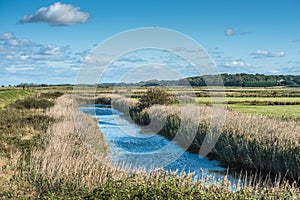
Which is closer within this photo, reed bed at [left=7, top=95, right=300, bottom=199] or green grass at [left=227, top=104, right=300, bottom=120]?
→ reed bed at [left=7, top=95, right=300, bottom=199]

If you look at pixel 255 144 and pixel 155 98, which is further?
pixel 155 98

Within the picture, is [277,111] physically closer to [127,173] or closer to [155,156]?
[155,156]

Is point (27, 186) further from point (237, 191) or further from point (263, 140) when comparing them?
point (263, 140)

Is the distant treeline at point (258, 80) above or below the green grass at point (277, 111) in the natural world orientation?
above

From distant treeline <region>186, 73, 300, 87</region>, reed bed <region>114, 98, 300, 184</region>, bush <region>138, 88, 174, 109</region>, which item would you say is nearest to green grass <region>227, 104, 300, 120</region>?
bush <region>138, 88, 174, 109</region>

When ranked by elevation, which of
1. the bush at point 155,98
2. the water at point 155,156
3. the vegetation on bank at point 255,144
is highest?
the bush at point 155,98

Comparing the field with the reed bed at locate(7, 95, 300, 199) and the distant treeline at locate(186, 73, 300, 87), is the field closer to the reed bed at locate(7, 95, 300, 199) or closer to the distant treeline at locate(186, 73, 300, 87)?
the reed bed at locate(7, 95, 300, 199)

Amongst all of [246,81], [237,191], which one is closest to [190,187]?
[237,191]

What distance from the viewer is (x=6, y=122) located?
2497 cm

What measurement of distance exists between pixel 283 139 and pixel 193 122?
27.6 feet

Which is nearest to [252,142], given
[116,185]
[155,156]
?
[155,156]

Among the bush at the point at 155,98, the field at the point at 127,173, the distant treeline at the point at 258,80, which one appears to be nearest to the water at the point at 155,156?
the field at the point at 127,173

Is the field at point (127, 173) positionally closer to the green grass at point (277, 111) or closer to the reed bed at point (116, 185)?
the reed bed at point (116, 185)

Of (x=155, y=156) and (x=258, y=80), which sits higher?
(x=258, y=80)
